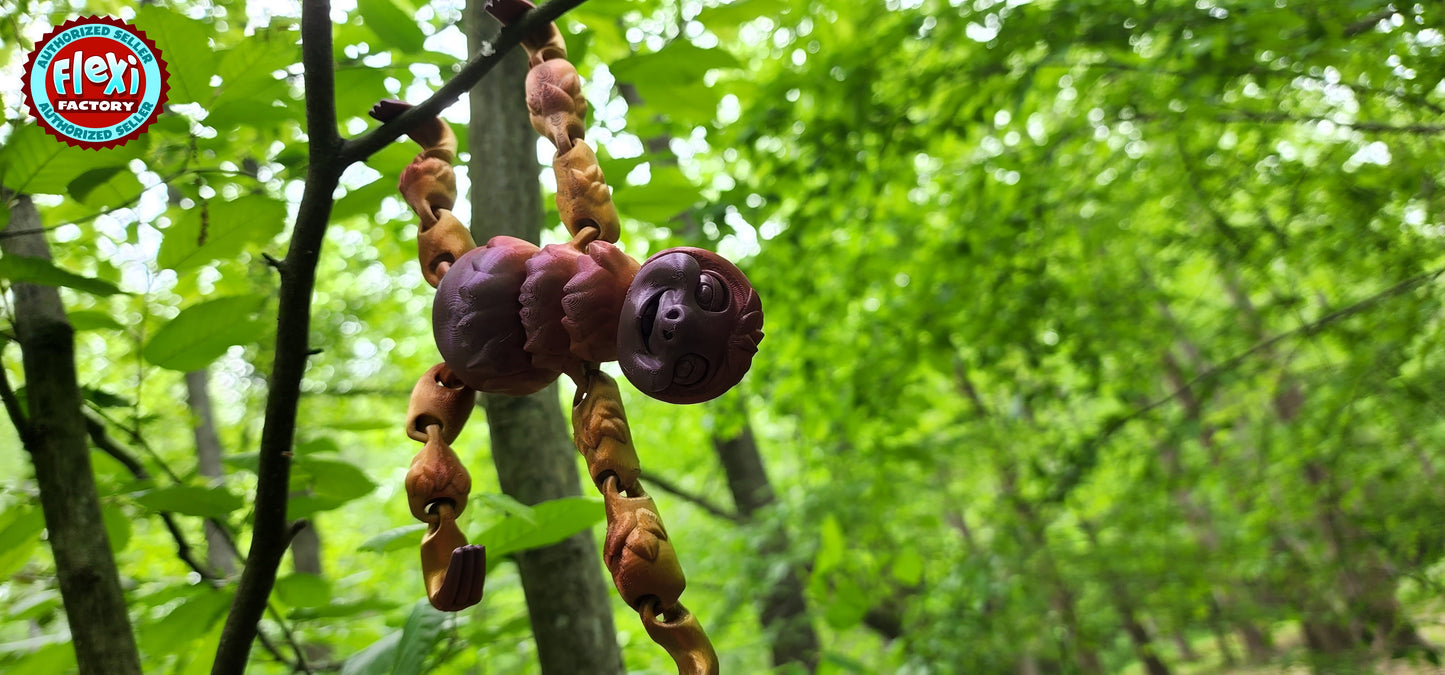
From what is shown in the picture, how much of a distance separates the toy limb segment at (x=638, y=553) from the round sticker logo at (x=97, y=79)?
0.63m

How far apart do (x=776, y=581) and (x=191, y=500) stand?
2.41 m

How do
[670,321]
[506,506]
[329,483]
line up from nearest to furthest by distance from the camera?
[670,321]
[506,506]
[329,483]

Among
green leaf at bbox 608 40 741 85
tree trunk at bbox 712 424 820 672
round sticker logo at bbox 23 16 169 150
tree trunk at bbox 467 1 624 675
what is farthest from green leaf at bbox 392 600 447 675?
tree trunk at bbox 712 424 820 672

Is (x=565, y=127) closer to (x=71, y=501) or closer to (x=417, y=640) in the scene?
(x=417, y=640)

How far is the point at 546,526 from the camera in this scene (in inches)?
31.3

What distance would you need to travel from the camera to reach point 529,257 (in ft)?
1.80

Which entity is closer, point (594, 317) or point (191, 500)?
point (594, 317)

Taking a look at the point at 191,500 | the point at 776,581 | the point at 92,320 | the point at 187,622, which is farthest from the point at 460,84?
the point at 776,581

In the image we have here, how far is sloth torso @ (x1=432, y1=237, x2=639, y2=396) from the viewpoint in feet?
1.70

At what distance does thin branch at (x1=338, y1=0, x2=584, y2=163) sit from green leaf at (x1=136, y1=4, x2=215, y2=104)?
0.29 metres

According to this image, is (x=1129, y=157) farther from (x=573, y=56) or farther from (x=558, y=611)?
(x=558, y=611)

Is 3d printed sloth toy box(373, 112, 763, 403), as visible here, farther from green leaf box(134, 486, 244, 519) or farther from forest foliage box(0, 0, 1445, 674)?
green leaf box(134, 486, 244, 519)

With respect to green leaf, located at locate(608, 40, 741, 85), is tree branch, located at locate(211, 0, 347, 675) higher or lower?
lower

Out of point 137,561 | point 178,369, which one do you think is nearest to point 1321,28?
point 178,369
